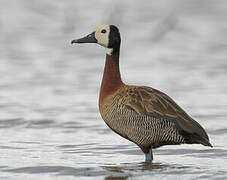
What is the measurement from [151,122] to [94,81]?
24.6 ft

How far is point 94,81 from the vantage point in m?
19.2

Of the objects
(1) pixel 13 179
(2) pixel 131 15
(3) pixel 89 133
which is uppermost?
(1) pixel 13 179

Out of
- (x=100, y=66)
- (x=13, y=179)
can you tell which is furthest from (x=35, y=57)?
(x=13, y=179)

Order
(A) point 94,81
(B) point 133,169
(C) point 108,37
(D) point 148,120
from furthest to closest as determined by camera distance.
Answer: (A) point 94,81
(C) point 108,37
(D) point 148,120
(B) point 133,169

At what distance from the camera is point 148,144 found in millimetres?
11859

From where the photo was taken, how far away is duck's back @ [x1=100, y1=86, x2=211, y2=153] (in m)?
11.7

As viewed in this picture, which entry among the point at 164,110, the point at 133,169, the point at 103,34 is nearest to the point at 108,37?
the point at 103,34

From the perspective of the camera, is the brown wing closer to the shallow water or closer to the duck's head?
the shallow water

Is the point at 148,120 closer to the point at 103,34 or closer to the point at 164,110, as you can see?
the point at 164,110

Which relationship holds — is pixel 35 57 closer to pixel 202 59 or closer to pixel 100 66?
pixel 100 66

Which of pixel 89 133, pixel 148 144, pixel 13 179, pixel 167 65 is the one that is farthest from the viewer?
pixel 167 65

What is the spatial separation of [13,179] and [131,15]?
52.4 ft

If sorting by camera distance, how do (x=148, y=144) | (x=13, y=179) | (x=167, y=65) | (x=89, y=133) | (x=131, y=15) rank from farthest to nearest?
(x=131, y=15) < (x=167, y=65) < (x=89, y=133) < (x=148, y=144) < (x=13, y=179)

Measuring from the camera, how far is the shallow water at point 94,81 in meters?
11.7
